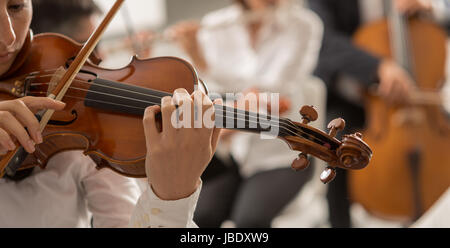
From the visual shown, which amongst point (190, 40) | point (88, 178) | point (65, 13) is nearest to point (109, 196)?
point (88, 178)

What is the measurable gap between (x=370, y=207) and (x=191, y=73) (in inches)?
39.2

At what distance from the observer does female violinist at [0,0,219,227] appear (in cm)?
47

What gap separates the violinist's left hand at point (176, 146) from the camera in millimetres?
462

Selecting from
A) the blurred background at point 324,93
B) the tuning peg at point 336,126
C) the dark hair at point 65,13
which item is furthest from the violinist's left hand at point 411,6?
the tuning peg at point 336,126

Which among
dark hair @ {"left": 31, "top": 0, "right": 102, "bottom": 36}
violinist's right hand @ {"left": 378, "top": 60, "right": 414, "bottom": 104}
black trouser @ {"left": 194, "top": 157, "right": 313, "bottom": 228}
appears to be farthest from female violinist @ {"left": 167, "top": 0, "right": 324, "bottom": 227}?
dark hair @ {"left": 31, "top": 0, "right": 102, "bottom": 36}

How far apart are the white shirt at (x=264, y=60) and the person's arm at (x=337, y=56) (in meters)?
0.04

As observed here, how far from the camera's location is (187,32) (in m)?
1.43

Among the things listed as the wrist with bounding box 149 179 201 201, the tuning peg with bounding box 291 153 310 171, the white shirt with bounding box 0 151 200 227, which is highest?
the tuning peg with bounding box 291 153 310 171

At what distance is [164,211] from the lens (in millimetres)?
503

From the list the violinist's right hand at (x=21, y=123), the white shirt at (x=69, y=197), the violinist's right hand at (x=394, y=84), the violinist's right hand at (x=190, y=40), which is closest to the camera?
the violinist's right hand at (x=21, y=123)

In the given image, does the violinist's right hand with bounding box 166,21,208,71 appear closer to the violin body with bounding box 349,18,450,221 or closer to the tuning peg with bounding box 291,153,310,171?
the violin body with bounding box 349,18,450,221

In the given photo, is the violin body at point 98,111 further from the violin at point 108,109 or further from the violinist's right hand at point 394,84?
the violinist's right hand at point 394,84
